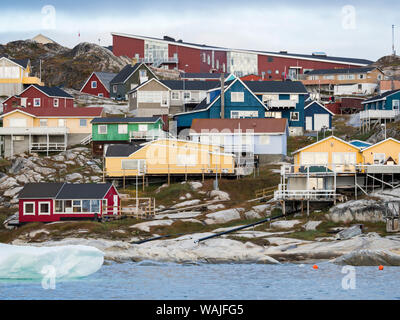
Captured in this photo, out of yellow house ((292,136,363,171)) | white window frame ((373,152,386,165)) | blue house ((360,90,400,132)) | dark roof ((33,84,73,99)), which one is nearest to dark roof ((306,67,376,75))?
blue house ((360,90,400,132))

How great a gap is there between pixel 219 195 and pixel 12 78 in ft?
178

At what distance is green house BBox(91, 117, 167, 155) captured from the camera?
278 feet

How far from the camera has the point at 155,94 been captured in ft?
334

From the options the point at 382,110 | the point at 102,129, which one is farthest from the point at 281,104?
the point at 102,129

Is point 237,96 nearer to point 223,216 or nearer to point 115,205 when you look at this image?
point 115,205

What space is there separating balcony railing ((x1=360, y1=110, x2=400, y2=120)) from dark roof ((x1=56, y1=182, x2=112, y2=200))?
130ft

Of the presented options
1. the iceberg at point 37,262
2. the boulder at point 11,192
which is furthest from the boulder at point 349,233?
the boulder at point 11,192

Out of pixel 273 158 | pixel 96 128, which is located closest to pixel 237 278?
pixel 273 158

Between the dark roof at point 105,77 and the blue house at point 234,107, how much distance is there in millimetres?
29515

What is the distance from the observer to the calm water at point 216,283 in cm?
3925

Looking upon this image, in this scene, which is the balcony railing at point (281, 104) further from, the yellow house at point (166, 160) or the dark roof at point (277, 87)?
the yellow house at point (166, 160)

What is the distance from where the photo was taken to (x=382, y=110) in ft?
301

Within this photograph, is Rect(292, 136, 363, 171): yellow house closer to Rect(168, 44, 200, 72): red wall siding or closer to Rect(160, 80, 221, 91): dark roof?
Rect(160, 80, 221, 91): dark roof
